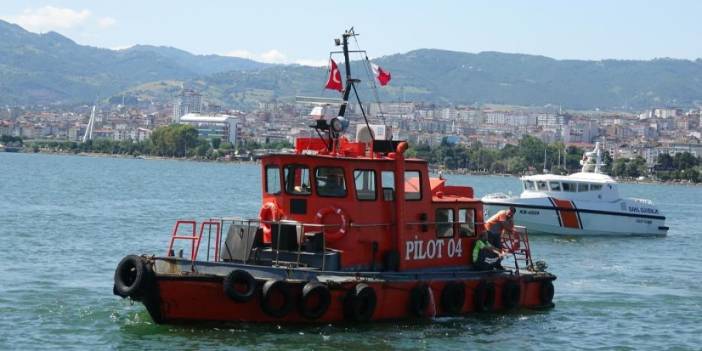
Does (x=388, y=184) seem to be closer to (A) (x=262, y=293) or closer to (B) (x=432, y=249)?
(B) (x=432, y=249)

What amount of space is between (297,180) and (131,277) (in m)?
3.31

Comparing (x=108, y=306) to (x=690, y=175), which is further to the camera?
(x=690, y=175)

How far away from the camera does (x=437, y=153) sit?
630ft

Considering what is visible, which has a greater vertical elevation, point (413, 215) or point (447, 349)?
point (413, 215)

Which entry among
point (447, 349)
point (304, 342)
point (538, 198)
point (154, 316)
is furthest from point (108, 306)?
point (538, 198)

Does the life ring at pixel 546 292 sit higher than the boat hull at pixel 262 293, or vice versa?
the boat hull at pixel 262 293

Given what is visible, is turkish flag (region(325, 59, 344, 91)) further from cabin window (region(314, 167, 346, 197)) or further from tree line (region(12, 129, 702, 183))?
tree line (region(12, 129, 702, 183))

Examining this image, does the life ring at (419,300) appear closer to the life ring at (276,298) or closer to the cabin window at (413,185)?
the cabin window at (413,185)

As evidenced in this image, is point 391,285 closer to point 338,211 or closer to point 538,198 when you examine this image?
point 338,211

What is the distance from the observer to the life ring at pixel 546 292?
23906 mm

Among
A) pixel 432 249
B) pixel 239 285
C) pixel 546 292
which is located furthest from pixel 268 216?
pixel 546 292

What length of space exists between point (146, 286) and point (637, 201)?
34.4 metres

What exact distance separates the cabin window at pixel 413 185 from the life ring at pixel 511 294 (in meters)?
2.68

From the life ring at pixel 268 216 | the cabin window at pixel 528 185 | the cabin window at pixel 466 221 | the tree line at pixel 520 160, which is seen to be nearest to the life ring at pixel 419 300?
the cabin window at pixel 466 221
